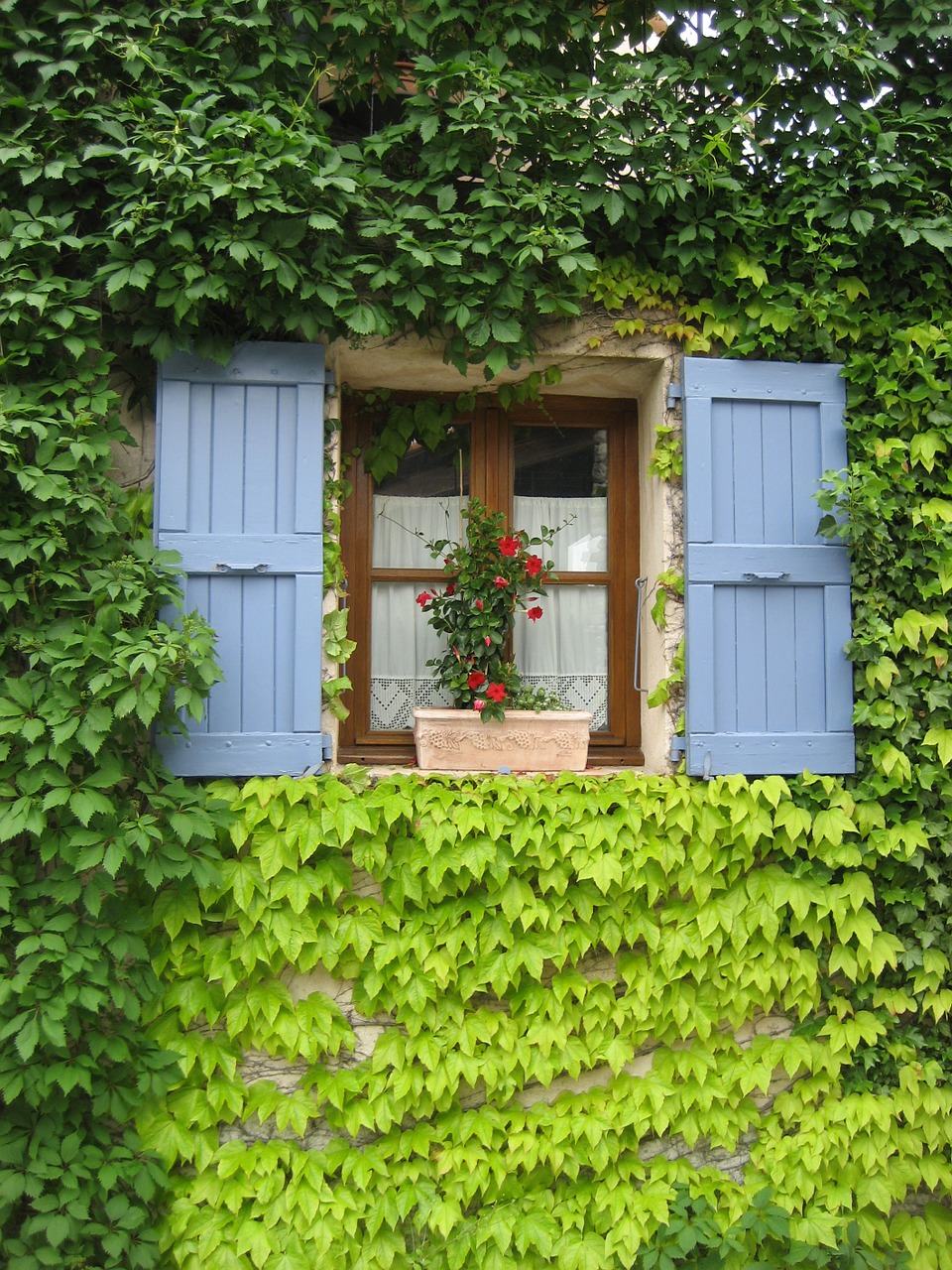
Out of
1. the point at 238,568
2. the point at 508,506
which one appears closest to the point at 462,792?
the point at 238,568

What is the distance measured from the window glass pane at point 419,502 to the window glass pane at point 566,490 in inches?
9.0

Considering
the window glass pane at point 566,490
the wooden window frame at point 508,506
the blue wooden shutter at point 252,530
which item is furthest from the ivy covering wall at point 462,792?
the window glass pane at point 566,490

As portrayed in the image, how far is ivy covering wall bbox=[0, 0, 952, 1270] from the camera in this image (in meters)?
2.76

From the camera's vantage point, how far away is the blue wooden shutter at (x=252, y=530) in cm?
305

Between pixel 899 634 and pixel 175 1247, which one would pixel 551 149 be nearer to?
pixel 899 634

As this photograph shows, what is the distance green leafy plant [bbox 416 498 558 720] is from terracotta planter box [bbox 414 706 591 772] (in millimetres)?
92

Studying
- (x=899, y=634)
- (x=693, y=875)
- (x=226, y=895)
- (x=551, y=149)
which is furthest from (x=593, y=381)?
(x=226, y=895)

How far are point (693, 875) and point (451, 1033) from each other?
95cm

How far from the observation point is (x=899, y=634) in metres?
3.23

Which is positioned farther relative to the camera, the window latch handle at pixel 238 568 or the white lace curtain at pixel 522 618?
the white lace curtain at pixel 522 618

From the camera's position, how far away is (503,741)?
10.8ft

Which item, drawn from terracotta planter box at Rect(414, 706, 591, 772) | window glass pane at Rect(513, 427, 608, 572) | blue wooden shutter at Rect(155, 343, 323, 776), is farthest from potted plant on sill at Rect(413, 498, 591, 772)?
blue wooden shutter at Rect(155, 343, 323, 776)

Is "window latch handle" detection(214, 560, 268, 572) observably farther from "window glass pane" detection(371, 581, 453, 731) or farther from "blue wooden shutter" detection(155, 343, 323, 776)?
"window glass pane" detection(371, 581, 453, 731)

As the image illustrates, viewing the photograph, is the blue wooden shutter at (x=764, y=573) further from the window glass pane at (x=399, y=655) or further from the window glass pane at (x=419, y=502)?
the window glass pane at (x=399, y=655)
